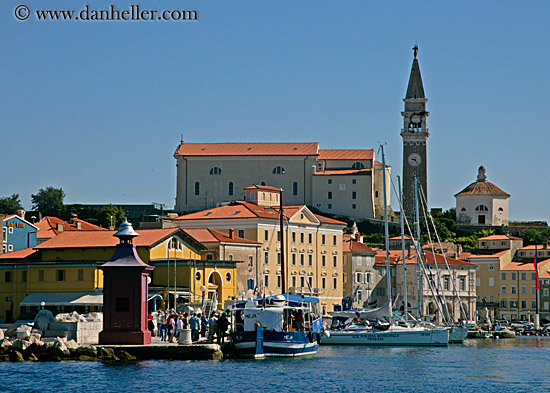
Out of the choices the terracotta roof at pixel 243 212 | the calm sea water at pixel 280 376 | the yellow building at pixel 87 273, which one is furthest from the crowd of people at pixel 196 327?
the terracotta roof at pixel 243 212

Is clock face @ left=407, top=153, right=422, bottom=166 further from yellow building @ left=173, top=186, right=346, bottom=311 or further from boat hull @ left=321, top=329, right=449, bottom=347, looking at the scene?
boat hull @ left=321, top=329, right=449, bottom=347

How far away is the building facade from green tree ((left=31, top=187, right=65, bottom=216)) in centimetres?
1368

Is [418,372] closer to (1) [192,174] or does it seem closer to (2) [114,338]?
(2) [114,338]

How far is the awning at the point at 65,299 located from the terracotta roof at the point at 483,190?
81502 millimetres

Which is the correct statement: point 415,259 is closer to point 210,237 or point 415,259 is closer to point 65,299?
point 210,237

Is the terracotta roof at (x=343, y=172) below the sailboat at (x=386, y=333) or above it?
above

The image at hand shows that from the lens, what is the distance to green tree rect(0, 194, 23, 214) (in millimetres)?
131125

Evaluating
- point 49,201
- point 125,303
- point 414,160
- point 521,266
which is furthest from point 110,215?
point 125,303

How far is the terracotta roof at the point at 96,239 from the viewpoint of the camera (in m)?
65.3

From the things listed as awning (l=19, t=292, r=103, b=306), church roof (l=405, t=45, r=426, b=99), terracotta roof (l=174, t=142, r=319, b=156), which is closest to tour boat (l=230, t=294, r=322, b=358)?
awning (l=19, t=292, r=103, b=306)

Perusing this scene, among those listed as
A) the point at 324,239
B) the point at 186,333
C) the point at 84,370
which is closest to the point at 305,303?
the point at 186,333

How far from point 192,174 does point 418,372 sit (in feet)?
283

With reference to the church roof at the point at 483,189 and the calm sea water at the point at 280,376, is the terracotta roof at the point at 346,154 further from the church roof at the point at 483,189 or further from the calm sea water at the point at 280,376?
the calm sea water at the point at 280,376

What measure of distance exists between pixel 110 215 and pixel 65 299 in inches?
2351
